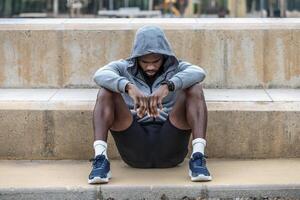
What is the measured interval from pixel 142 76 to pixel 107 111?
45 cm

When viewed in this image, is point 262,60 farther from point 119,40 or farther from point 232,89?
point 119,40

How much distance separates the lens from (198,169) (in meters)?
5.57

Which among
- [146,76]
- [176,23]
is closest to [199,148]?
[146,76]

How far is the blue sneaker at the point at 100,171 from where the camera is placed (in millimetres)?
5543

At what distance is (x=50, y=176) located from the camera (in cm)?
589

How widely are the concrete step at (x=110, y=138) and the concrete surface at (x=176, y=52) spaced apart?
92cm

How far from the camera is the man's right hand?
5.46 metres

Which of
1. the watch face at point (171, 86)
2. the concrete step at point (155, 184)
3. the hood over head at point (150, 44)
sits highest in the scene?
the hood over head at point (150, 44)

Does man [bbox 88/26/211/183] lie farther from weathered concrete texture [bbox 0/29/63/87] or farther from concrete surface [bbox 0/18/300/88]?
weathered concrete texture [bbox 0/29/63/87]

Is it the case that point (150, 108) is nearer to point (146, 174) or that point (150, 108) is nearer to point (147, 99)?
point (147, 99)

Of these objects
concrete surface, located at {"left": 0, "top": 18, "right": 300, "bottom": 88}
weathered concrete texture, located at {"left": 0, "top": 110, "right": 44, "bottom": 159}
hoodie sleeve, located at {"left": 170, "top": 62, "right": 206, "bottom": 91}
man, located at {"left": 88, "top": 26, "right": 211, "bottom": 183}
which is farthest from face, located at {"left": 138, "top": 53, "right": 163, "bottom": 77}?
concrete surface, located at {"left": 0, "top": 18, "right": 300, "bottom": 88}

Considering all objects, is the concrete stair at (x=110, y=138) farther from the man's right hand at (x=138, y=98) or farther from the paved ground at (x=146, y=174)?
the man's right hand at (x=138, y=98)

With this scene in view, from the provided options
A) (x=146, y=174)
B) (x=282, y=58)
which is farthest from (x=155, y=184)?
(x=282, y=58)

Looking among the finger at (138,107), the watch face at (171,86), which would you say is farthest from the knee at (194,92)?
the finger at (138,107)
